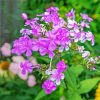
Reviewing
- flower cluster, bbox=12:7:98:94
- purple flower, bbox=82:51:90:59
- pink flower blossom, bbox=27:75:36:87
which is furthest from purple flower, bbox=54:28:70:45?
pink flower blossom, bbox=27:75:36:87

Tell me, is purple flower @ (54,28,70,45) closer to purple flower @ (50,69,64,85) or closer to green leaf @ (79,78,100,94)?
purple flower @ (50,69,64,85)

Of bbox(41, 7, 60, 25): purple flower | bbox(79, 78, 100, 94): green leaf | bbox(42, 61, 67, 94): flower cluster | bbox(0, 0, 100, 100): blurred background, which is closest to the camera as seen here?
bbox(42, 61, 67, 94): flower cluster

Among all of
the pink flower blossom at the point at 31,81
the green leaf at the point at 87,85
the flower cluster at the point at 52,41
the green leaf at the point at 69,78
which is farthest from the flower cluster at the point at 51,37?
the pink flower blossom at the point at 31,81

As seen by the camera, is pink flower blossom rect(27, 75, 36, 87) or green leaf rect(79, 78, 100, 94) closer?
green leaf rect(79, 78, 100, 94)

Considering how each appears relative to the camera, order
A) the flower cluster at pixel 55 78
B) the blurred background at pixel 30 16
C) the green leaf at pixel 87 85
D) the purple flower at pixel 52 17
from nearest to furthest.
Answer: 1. the flower cluster at pixel 55 78
2. the purple flower at pixel 52 17
3. the green leaf at pixel 87 85
4. the blurred background at pixel 30 16

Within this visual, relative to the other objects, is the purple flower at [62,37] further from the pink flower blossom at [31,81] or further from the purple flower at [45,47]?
the pink flower blossom at [31,81]

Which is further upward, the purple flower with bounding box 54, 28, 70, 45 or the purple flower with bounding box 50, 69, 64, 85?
the purple flower with bounding box 54, 28, 70, 45

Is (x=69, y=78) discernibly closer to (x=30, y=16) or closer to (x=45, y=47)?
(x=45, y=47)

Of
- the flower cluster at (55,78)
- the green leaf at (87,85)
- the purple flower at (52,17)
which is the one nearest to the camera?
the flower cluster at (55,78)

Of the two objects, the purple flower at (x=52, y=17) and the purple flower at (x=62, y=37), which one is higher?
the purple flower at (x=52, y=17)

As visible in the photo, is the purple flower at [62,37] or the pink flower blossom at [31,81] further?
the pink flower blossom at [31,81]
